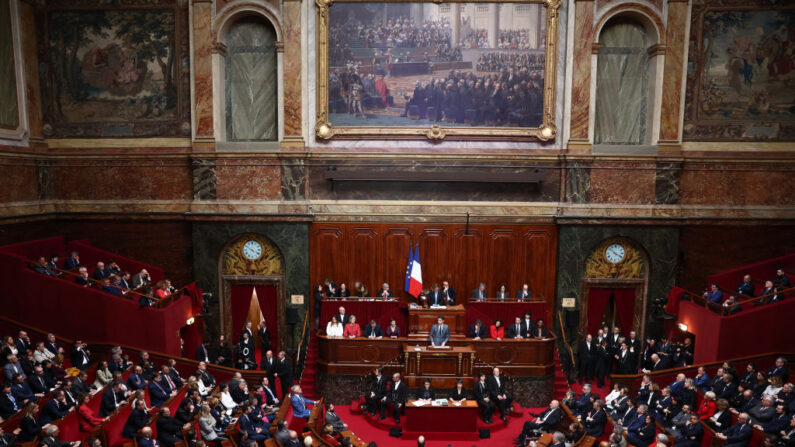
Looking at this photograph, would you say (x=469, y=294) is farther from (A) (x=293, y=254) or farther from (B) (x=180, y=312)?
(B) (x=180, y=312)

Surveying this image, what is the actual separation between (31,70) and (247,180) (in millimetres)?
6622

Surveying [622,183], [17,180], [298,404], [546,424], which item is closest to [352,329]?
[298,404]

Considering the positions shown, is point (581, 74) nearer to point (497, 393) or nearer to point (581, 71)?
point (581, 71)

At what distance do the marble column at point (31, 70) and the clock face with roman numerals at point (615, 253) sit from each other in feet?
53.2

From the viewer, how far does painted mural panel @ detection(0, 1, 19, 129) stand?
13562mm

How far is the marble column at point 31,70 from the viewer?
14.2 metres

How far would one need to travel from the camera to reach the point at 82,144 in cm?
1485

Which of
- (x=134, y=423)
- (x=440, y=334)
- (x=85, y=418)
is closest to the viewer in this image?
(x=85, y=418)

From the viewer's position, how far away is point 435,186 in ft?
49.0

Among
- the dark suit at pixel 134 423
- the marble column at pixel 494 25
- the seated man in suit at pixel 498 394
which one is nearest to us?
the dark suit at pixel 134 423

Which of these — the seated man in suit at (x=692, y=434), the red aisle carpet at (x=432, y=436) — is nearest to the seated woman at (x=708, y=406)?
the seated man in suit at (x=692, y=434)

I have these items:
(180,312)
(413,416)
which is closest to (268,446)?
(413,416)

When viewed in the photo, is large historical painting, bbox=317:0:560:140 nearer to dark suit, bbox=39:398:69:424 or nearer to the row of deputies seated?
the row of deputies seated

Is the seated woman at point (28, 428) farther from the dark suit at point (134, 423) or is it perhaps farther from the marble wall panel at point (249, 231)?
the marble wall panel at point (249, 231)
